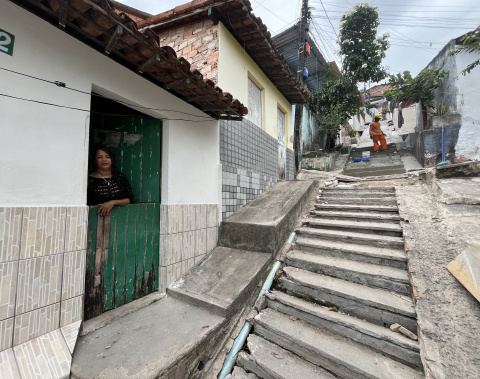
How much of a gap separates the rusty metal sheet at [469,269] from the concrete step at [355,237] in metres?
0.71

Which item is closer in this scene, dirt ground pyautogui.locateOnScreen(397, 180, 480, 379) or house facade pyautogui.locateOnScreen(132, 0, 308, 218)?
dirt ground pyautogui.locateOnScreen(397, 180, 480, 379)

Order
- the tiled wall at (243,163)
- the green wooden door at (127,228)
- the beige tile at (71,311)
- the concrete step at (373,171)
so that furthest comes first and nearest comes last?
the concrete step at (373,171), the tiled wall at (243,163), the green wooden door at (127,228), the beige tile at (71,311)

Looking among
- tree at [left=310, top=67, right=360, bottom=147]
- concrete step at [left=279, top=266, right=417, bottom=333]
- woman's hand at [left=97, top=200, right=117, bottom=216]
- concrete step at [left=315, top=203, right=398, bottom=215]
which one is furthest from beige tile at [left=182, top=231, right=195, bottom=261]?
tree at [left=310, top=67, right=360, bottom=147]

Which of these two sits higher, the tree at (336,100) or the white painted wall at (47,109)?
the tree at (336,100)

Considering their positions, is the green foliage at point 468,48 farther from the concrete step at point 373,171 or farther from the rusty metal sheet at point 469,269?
the rusty metal sheet at point 469,269

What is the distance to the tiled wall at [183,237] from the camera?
3.07 m

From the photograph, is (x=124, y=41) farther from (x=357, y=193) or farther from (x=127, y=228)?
(x=357, y=193)

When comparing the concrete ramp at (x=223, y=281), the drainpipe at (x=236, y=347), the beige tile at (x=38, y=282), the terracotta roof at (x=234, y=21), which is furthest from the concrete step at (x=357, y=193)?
the beige tile at (x=38, y=282)

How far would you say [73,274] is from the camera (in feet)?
6.93

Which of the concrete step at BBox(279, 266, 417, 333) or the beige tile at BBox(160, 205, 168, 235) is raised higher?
the beige tile at BBox(160, 205, 168, 235)

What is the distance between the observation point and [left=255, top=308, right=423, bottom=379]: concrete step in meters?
1.92

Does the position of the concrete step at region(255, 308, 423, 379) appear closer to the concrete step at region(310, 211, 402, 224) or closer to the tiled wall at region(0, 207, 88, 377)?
the tiled wall at region(0, 207, 88, 377)

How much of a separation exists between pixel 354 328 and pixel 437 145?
9980mm

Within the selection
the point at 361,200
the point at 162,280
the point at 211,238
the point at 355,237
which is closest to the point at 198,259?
the point at 211,238
